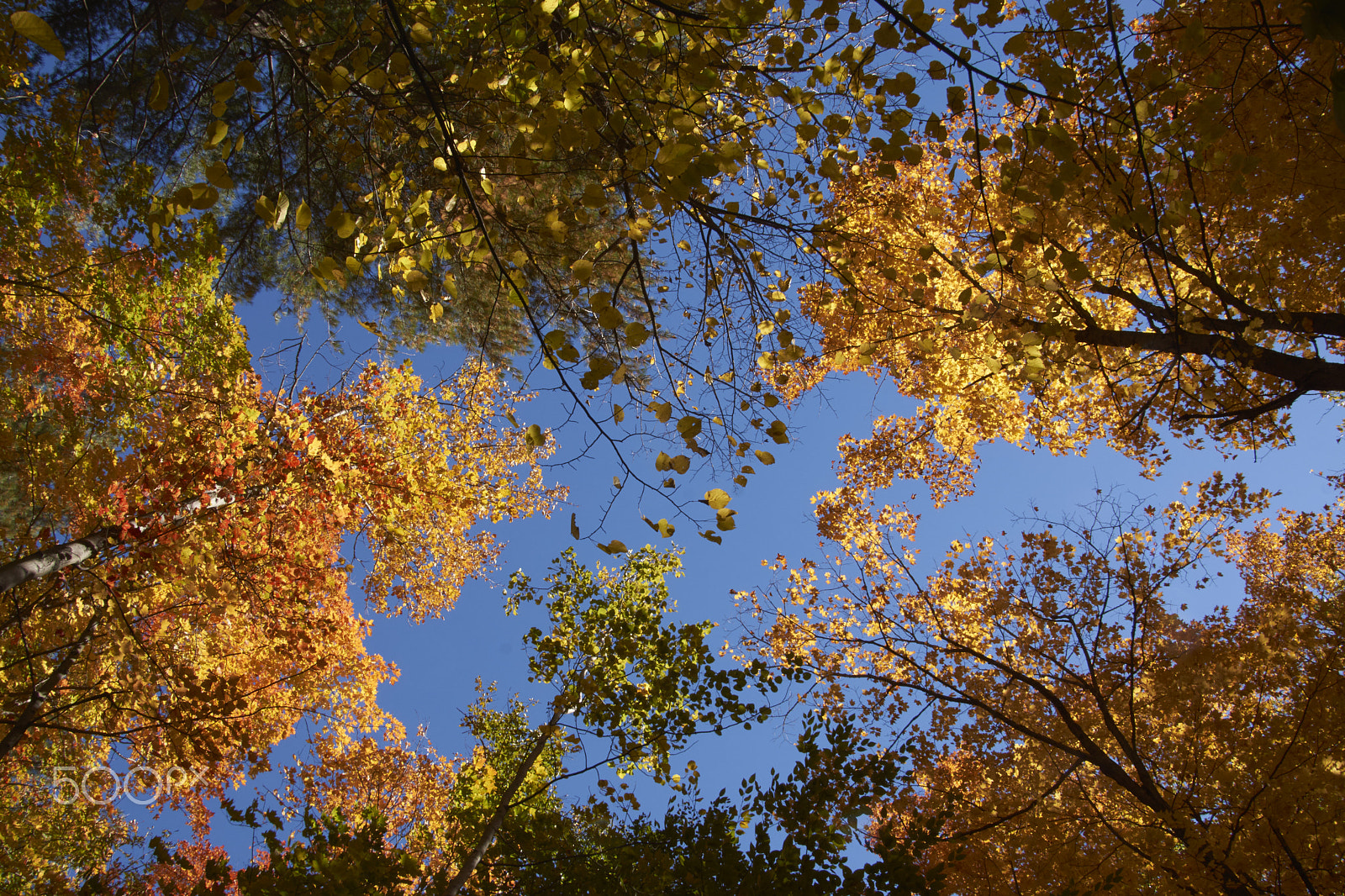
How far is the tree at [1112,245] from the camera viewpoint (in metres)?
2.22

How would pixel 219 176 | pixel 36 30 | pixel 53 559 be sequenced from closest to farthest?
pixel 36 30, pixel 219 176, pixel 53 559

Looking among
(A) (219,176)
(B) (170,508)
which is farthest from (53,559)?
(A) (219,176)

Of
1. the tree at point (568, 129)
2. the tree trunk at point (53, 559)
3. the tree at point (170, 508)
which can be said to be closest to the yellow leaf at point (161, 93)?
the tree at point (568, 129)

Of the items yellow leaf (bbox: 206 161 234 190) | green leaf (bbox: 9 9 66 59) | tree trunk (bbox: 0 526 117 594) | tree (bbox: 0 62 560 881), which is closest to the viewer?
green leaf (bbox: 9 9 66 59)

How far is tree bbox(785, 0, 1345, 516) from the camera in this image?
222cm

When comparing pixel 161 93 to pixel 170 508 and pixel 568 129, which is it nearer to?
pixel 568 129

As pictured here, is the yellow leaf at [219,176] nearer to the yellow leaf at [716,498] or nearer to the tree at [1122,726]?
the yellow leaf at [716,498]

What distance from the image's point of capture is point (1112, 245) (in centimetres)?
584

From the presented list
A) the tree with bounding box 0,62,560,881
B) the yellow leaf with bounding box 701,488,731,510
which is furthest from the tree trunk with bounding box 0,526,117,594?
the yellow leaf with bounding box 701,488,731,510

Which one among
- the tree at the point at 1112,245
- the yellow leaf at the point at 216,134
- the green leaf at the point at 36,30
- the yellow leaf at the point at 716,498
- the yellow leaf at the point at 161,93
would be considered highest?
the tree at the point at 1112,245

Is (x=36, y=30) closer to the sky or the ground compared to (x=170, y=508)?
closer to the ground

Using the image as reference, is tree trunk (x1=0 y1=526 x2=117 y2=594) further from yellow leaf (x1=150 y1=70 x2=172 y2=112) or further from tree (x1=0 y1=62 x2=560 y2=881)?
yellow leaf (x1=150 y1=70 x2=172 y2=112)

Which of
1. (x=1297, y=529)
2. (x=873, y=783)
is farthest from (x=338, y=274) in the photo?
(x=1297, y=529)

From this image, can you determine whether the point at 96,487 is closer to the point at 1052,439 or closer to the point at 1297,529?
the point at 1052,439
